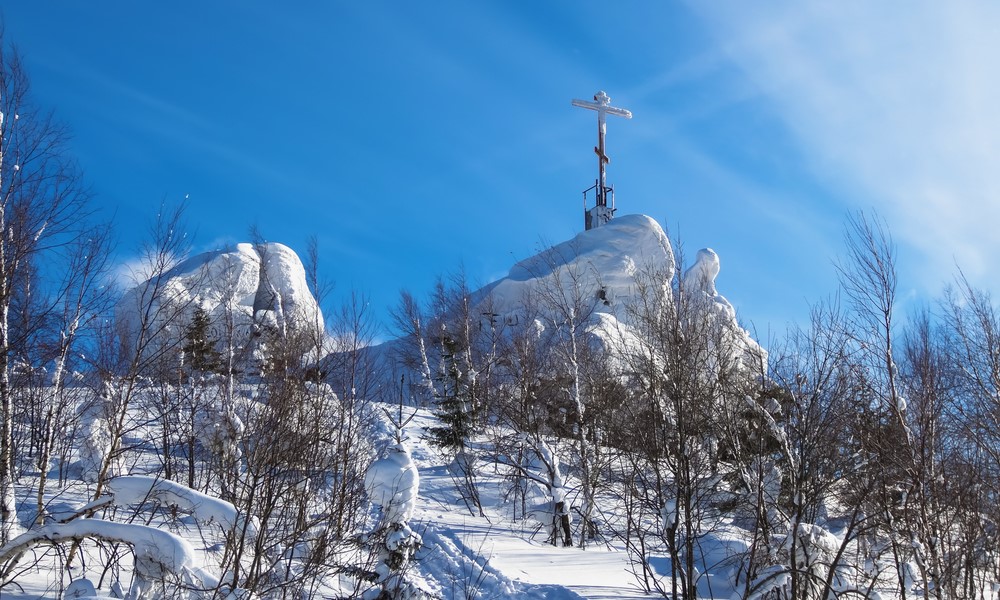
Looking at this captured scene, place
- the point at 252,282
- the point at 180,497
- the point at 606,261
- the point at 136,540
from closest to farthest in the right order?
the point at 136,540, the point at 180,497, the point at 252,282, the point at 606,261

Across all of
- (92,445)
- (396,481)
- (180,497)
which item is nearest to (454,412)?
(92,445)

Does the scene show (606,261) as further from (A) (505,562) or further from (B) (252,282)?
(A) (505,562)

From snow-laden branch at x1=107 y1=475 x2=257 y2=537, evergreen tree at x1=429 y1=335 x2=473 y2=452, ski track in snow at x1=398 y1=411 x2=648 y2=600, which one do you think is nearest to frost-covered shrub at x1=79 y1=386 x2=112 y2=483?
ski track in snow at x1=398 y1=411 x2=648 y2=600

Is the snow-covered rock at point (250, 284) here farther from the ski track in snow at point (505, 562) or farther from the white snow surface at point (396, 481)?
the white snow surface at point (396, 481)

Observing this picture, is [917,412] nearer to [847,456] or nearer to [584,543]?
[847,456]

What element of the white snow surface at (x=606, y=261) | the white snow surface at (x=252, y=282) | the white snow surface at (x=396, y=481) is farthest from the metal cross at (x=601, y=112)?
the white snow surface at (x=396, y=481)

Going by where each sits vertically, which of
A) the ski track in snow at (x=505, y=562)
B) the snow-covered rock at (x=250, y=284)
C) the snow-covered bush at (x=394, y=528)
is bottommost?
the ski track in snow at (x=505, y=562)

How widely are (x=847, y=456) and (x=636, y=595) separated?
3.83 metres

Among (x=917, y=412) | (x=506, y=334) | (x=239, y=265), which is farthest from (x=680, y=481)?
(x=239, y=265)

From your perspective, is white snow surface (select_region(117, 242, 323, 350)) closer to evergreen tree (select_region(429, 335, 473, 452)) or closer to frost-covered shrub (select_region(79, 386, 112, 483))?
evergreen tree (select_region(429, 335, 473, 452))

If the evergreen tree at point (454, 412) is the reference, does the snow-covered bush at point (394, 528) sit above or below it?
below

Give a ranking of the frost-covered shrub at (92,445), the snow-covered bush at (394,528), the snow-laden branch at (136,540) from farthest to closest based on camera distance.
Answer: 1. the frost-covered shrub at (92,445)
2. the snow-covered bush at (394,528)
3. the snow-laden branch at (136,540)

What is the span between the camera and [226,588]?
6531 mm

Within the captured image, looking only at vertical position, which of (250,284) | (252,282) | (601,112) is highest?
Answer: (601,112)
